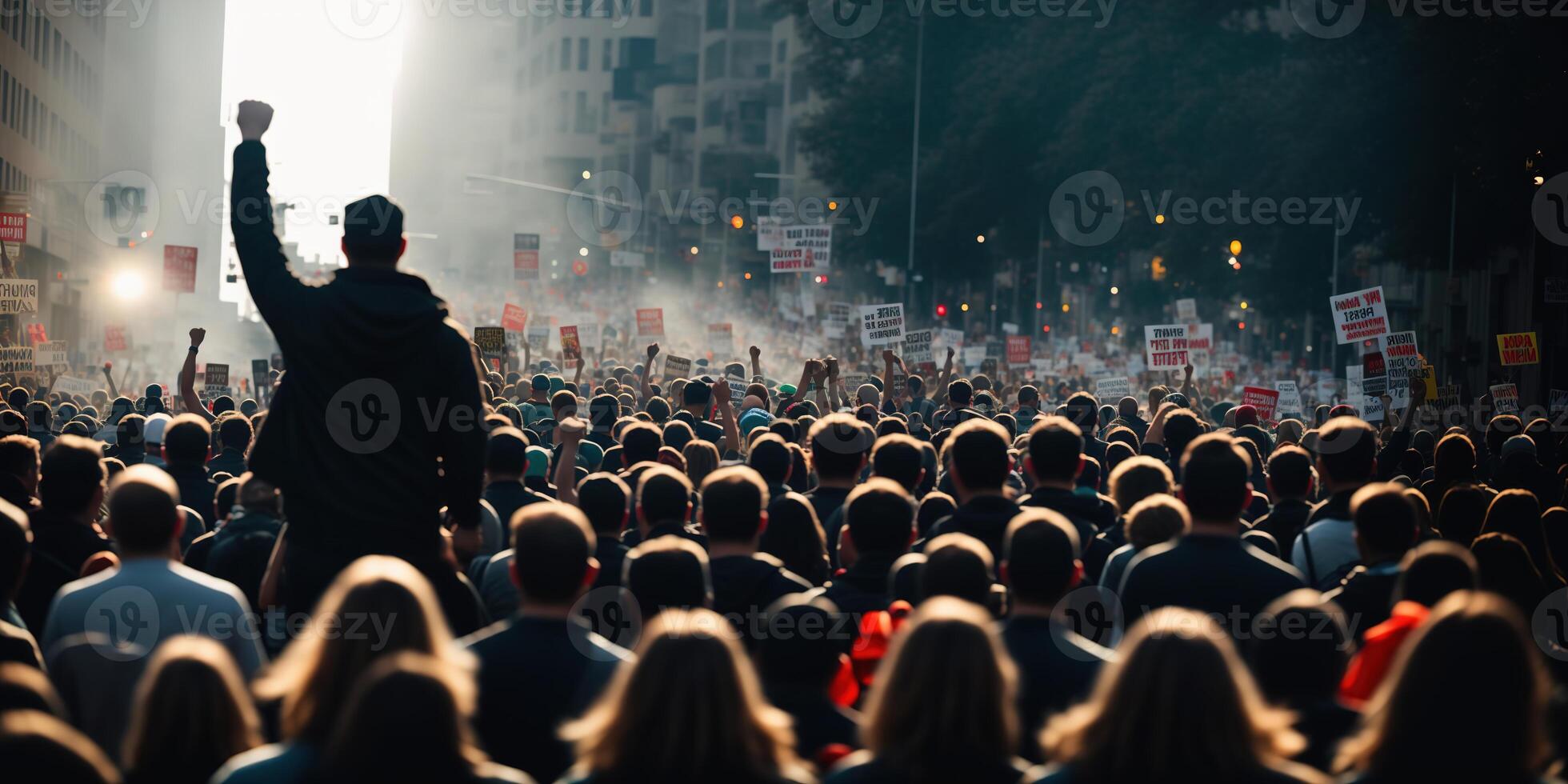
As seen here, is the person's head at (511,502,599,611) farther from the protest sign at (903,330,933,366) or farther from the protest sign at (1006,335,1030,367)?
the protest sign at (1006,335,1030,367)

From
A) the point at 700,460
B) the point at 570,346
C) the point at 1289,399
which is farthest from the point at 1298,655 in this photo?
the point at 570,346

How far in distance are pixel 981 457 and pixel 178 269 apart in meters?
21.1

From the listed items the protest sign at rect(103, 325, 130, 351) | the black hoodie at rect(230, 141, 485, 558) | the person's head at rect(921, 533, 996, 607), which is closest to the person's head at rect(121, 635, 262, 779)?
the black hoodie at rect(230, 141, 485, 558)

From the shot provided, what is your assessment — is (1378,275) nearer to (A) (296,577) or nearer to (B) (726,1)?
(A) (296,577)

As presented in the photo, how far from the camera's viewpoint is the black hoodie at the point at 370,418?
5660 millimetres

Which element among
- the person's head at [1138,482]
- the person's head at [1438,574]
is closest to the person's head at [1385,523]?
the person's head at [1438,574]

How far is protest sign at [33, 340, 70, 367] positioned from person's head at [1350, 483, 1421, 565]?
16.8m

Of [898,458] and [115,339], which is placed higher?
[115,339]

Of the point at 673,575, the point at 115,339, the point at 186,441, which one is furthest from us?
the point at 115,339

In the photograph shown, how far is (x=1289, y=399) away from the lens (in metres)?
22.4

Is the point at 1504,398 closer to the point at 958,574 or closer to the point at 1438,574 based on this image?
the point at 1438,574

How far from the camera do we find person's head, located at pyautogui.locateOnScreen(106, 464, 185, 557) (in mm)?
5418

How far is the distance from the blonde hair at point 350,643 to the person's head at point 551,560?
0.92 meters

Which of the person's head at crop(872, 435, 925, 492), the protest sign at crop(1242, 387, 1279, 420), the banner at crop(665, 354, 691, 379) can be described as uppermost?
the banner at crop(665, 354, 691, 379)
